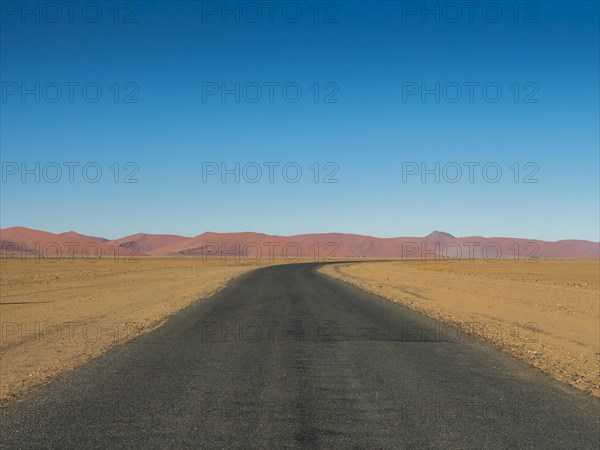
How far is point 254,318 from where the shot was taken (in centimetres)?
1647

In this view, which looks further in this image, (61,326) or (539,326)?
(539,326)

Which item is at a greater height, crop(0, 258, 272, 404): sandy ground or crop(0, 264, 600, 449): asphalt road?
crop(0, 264, 600, 449): asphalt road

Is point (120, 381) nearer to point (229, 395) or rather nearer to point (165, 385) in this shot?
point (165, 385)

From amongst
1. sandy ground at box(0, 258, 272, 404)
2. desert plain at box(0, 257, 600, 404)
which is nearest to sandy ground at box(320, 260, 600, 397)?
desert plain at box(0, 257, 600, 404)

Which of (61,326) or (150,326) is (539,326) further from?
(61,326)

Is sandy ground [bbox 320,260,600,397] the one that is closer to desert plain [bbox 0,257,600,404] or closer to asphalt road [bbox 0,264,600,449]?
desert plain [bbox 0,257,600,404]

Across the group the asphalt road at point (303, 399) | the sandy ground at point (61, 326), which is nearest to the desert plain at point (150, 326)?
the sandy ground at point (61, 326)

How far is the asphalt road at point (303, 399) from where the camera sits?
596 cm

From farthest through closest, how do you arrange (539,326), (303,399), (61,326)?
(539,326) → (61,326) → (303,399)

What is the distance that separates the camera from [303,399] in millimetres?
7422

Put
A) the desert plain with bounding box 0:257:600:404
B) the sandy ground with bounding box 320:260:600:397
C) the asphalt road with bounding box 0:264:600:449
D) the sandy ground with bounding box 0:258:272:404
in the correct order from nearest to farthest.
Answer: the asphalt road with bounding box 0:264:600:449
the sandy ground with bounding box 0:258:272:404
the desert plain with bounding box 0:257:600:404
the sandy ground with bounding box 320:260:600:397

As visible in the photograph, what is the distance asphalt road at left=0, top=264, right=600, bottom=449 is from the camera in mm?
5965

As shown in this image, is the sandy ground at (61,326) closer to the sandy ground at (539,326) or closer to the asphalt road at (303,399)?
the asphalt road at (303,399)

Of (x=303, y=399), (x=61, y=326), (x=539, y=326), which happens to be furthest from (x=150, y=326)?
(x=539, y=326)
